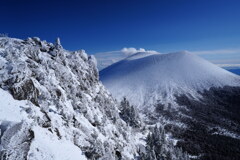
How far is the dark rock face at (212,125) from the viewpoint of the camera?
59.7 meters

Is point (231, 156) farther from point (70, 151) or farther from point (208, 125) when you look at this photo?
point (70, 151)

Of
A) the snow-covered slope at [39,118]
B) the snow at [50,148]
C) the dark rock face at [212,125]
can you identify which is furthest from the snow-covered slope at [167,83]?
the snow at [50,148]

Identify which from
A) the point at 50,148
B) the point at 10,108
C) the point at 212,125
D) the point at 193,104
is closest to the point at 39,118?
the point at 10,108

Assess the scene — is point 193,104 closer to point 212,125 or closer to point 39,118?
point 212,125

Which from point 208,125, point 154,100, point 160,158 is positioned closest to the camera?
point 160,158

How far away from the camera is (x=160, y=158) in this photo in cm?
3631

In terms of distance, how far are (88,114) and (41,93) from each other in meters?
11.0

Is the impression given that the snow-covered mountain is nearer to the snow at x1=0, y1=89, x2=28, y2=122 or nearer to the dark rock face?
the dark rock face

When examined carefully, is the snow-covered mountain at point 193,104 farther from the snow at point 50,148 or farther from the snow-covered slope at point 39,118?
the snow at point 50,148

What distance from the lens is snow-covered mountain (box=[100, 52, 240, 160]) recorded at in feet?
215

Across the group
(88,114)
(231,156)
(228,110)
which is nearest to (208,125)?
(231,156)

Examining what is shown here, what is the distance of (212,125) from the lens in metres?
87.8

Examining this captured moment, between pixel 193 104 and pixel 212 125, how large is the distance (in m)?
38.0

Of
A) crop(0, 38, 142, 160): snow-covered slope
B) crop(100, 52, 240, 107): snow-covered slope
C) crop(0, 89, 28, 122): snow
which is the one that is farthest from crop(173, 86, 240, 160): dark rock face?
crop(0, 89, 28, 122): snow
